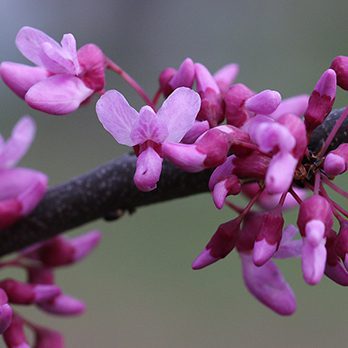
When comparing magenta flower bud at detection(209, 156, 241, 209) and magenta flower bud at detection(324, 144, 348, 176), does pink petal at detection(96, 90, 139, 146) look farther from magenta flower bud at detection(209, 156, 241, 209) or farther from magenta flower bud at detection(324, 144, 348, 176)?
magenta flower bud at detection(324, 144, 348, 176)

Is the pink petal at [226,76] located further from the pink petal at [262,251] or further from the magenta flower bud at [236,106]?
the pink petal at [262,251]

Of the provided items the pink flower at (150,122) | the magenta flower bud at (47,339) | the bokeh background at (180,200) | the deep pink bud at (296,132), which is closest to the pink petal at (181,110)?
the pink flower at (150,122)

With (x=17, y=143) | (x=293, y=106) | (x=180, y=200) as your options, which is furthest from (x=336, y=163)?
(x=180, y=200)

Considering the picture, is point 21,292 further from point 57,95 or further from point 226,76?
point 226,76

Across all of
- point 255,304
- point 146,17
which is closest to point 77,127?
point 146,17

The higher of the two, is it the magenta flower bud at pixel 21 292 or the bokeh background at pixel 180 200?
the magenta flower bud at pixel 21 292

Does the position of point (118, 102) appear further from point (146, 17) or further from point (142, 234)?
point (146, 17)
